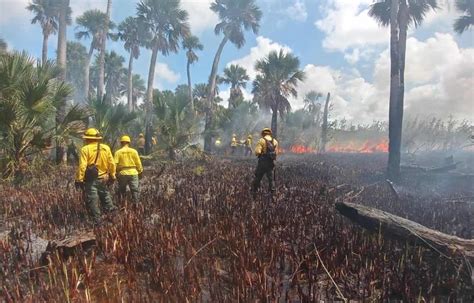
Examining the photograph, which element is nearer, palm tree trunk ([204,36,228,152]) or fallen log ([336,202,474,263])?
fallen log ([336,202,474,263])

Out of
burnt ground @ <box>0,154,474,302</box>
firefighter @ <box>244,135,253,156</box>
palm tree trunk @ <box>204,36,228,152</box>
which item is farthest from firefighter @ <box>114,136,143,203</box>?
firefighter @ <box>244,135,253,156</box>

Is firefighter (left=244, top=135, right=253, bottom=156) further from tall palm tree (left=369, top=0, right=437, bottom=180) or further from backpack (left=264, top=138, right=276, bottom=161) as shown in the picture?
backpack (left=264, top=138, right=276, bottom=161)

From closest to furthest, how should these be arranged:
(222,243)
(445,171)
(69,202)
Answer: (222,243) → (69,202) → (445,171)

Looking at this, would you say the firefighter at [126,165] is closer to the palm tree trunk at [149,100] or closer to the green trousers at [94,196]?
the green trousers at [94,196]

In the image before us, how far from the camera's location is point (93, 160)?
584 centimetres

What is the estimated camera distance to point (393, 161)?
15.7m

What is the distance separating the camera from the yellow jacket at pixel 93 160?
5.75 m

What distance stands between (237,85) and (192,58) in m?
5.27

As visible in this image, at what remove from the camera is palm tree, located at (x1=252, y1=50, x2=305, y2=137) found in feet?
79.1

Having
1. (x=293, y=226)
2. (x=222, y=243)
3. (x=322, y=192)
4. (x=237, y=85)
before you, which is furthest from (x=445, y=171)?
(x=237, y=85)

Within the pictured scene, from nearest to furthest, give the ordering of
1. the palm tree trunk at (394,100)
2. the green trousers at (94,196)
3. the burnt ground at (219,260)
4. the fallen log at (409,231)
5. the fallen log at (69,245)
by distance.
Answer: the burnt ground at (219,260) → the fallen log at (409,231) → the fallen log at (69,245) → the green trousers at (94,196) → the palm tree trunk at (394,100)

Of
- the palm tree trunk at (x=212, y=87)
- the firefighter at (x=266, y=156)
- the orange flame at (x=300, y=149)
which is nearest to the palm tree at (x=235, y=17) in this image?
the palm tree trunk at (x=212, y=87)

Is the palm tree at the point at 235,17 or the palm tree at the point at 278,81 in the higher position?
the palm tree at the point at 235,17

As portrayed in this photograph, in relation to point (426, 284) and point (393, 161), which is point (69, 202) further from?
point (393, 161)
